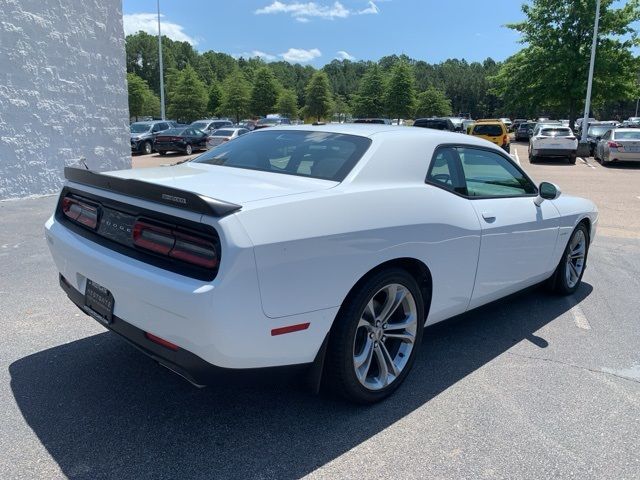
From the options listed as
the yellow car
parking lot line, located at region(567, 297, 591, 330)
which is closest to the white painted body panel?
parking lot line, located at region(567, 297, 591, 330)

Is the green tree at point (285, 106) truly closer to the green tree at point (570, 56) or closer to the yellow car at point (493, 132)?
the green tree at point (570, 56)

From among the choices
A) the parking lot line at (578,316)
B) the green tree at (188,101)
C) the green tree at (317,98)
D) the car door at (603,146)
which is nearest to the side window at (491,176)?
the parking lot line at (578,316)

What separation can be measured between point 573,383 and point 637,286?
9.20 feet

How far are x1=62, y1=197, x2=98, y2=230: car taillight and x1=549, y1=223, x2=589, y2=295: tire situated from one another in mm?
4005

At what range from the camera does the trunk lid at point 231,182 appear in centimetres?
269

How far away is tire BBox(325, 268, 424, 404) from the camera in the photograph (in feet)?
9.31

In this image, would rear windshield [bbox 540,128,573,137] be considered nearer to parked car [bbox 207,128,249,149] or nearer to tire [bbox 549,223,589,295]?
parked car [bbox 207,128,249,149]

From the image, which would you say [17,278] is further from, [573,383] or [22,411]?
[573,383]

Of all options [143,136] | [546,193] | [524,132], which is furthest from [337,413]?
[524,132]

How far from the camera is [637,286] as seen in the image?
5.69 metres

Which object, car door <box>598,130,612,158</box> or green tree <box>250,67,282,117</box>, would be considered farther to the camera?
green tree <box>250,67,282,117</box>

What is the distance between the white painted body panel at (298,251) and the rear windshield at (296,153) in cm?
10

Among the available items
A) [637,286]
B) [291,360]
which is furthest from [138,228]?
[637,286]

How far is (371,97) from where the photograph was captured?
6131 centimetres
